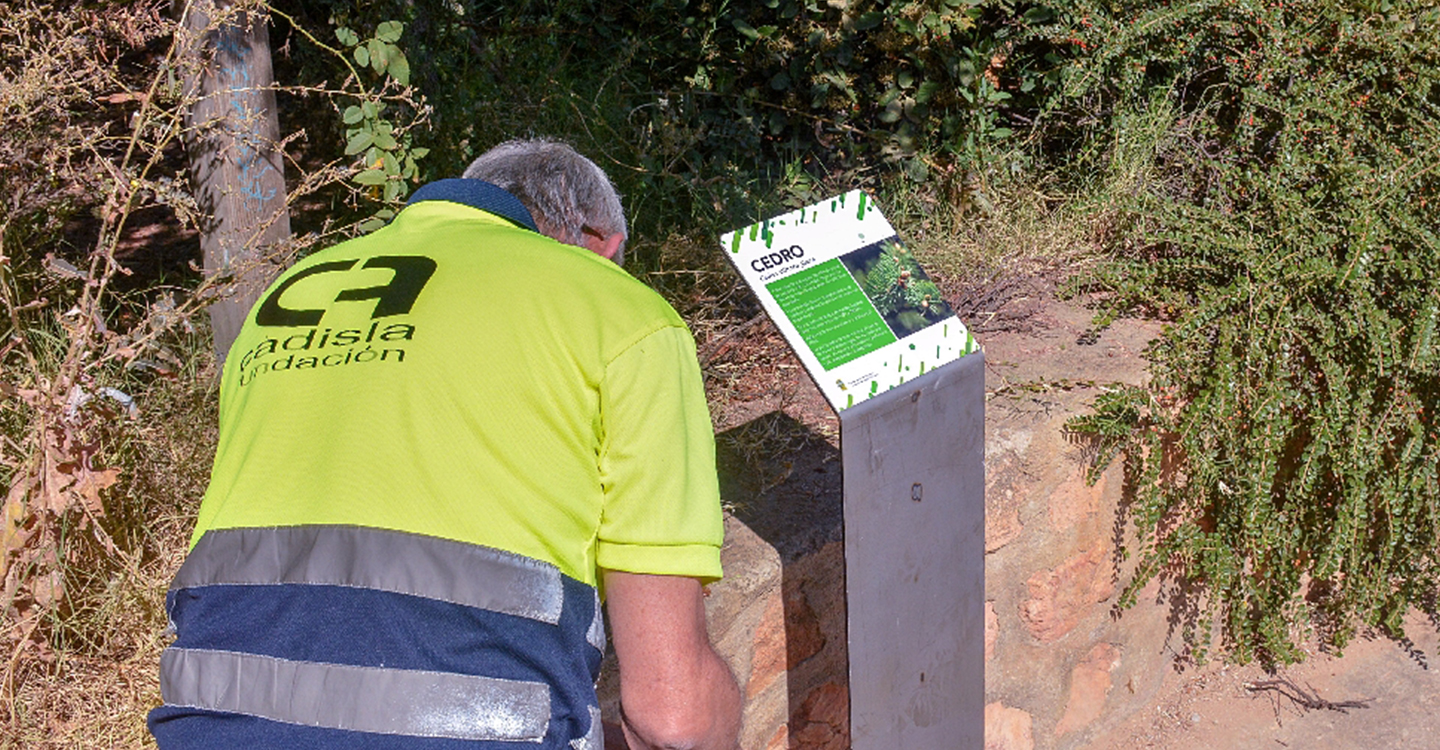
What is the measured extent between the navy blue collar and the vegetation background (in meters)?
1.11

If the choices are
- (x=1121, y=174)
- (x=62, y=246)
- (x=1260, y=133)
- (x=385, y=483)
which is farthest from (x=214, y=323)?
(x=1260, y=133)

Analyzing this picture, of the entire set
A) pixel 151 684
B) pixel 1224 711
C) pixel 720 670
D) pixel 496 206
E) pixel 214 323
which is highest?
pixel 496 206

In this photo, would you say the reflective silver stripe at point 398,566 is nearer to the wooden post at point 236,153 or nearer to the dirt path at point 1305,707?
the wooden post at point 236,153

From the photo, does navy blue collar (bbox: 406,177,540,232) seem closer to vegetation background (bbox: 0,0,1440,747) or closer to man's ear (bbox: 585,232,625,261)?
man's ear (bbox: 585,232,625,261)

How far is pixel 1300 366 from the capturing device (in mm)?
3529

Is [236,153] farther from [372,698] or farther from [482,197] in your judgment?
[372,698]

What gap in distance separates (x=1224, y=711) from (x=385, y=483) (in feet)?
9.79

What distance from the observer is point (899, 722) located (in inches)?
93.6

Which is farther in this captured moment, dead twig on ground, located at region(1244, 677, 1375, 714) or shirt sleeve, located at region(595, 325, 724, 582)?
dead twig on ground, located at region(1244, 677, 1375, 714)

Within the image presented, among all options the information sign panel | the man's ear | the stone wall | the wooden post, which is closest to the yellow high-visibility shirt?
the man's ear

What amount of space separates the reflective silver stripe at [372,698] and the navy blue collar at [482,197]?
0.71 meters

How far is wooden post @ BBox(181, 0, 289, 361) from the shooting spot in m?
3.04

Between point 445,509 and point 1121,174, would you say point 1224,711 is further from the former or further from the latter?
point 445,509

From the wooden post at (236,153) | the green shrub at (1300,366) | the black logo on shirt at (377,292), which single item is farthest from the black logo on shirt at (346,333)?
the green shrub at (1300,366)
